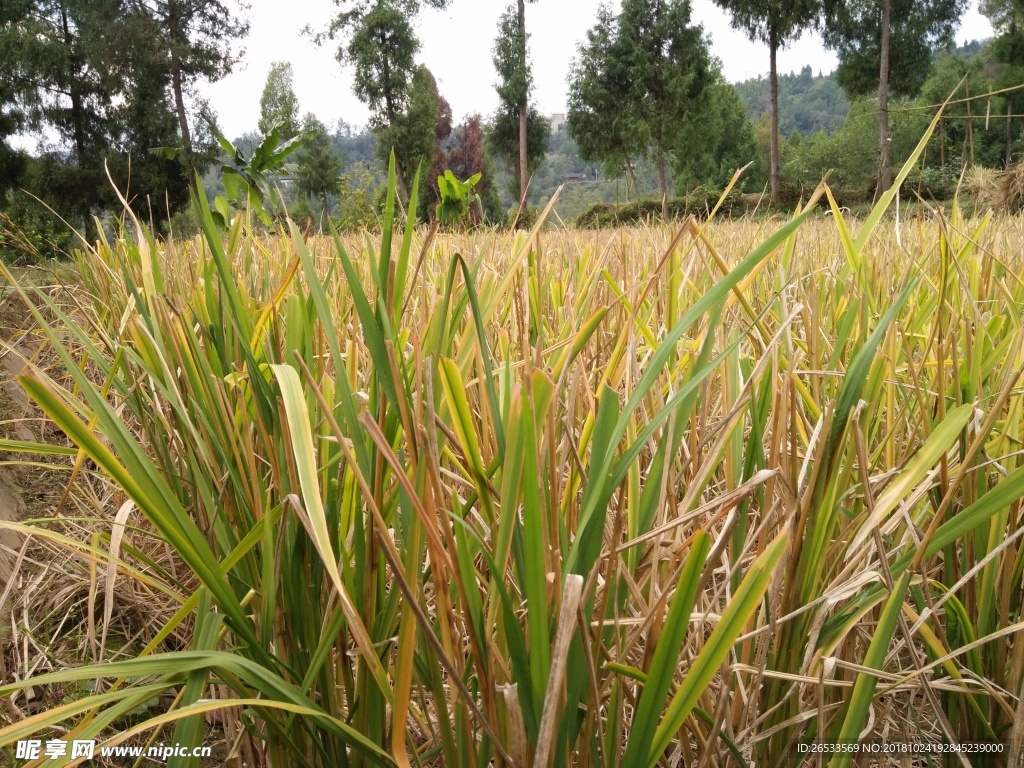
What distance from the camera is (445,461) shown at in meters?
0.61

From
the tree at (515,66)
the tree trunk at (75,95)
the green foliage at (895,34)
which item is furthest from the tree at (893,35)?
the tree trunk at (75,95)

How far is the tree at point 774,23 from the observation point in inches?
592

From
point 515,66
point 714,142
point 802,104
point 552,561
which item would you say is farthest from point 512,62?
point 802,104

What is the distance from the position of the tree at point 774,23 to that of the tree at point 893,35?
0.56m

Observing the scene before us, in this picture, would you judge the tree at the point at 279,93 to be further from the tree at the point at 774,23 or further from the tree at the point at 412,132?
the tree at the point at 774,23

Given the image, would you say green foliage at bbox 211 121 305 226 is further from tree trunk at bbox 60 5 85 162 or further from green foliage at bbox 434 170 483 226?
tree trunk at bbox 60 5 85 162

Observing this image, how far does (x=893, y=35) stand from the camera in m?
14.9

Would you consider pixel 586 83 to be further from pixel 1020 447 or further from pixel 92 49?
pixel 1020 447

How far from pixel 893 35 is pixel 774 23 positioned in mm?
2673

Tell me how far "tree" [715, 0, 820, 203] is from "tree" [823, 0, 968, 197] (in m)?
0.56

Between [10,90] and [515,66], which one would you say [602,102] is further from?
[10,90]

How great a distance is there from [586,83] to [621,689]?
21.4 metres

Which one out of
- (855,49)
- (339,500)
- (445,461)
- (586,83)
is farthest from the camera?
(586,83)

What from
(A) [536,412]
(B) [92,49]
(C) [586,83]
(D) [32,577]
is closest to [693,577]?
(A) [536,412]
